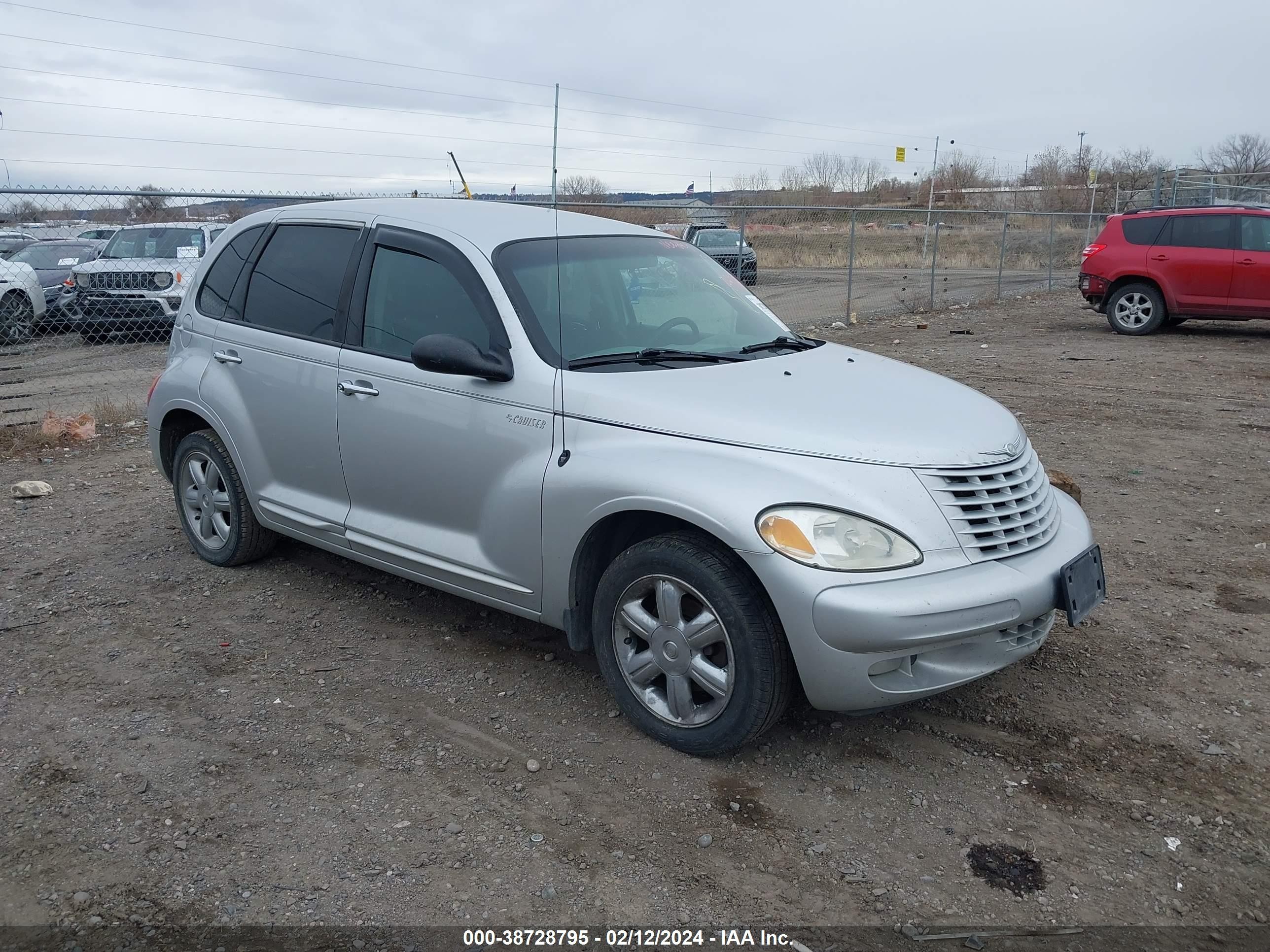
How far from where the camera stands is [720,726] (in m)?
3.42

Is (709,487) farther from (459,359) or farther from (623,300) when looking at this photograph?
(623,300)

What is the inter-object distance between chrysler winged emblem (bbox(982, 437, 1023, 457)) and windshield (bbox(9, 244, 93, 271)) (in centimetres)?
1683

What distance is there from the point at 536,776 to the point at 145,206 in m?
10.3

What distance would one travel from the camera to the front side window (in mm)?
14695

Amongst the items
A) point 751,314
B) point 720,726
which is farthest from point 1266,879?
point 751,314

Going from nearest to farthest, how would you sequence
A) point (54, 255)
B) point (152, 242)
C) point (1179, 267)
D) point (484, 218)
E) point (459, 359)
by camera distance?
point (459, 359)
point (484, 218)
point (1179, 267)
point (152, 242)
point (54, 255)

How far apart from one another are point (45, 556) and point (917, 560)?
15.8ft

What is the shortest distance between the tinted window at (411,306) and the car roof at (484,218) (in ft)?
0.59

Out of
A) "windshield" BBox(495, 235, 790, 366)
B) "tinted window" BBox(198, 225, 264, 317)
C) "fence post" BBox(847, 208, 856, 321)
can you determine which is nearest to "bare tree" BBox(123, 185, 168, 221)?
"tinted window" BBox(198, 225, 264, 317)

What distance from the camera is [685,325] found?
436 centimetres

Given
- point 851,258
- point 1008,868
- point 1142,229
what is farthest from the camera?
point 851,258

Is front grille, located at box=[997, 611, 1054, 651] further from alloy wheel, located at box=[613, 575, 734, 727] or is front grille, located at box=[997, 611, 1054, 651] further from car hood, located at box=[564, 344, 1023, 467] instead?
alloy wheel, located at box=[613, 575, 734, 727]

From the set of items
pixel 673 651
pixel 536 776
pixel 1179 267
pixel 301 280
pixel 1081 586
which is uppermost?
pixel 1179 267

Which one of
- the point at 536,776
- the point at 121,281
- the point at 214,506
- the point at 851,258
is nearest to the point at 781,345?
the point at 536,776
